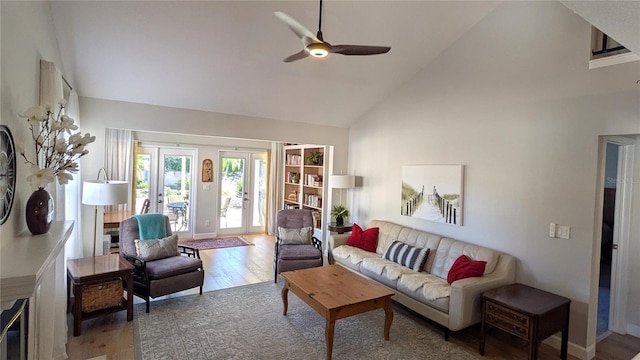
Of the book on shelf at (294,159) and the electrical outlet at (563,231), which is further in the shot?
the book on shelf at (294,159)

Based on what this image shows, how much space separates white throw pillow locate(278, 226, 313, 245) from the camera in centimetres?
507

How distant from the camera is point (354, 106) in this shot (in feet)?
17.9

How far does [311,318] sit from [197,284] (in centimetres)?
147

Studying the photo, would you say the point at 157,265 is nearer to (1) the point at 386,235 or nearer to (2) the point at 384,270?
(2) the point at 384,270

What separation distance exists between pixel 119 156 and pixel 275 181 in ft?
10.5

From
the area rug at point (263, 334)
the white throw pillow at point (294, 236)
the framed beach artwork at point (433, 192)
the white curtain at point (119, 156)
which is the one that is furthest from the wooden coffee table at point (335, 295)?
the white curtain at point (119, 156)

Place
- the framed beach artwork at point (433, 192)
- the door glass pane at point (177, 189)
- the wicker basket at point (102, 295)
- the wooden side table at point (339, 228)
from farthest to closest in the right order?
the door glass pane at point (177, 189)
the wooden side table at point (339, 228)
the framed beach artwork at point (433, 192)
the wicker basket at point (102, 295)

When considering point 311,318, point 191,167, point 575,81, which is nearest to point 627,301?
point 575,81

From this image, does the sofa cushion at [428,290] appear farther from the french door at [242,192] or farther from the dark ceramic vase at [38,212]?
the french door at [242,192]

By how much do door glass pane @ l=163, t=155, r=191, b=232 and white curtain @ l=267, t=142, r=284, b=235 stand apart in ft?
5.97

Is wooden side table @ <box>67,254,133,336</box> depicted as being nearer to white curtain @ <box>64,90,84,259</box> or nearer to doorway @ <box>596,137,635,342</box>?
white curtain @ <box>64,90,84,259</box>

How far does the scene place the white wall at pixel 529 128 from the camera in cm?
299

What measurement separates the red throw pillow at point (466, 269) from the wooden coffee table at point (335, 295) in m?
0.74

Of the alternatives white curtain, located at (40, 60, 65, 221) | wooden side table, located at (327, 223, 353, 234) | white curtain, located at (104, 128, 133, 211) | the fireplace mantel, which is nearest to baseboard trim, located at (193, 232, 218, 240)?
white curtain, located at (104, 128, 133, 211)
